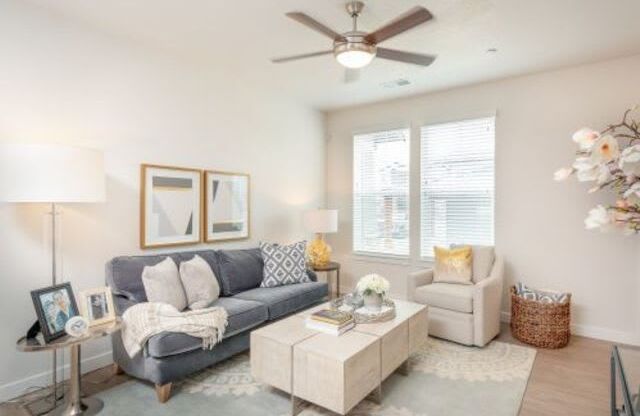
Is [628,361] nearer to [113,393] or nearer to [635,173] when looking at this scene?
[635,173]

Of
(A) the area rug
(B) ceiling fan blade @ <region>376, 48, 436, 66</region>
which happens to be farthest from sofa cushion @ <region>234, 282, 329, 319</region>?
(B) ceiling fan blade @ <region>376, 48, 436, 66</region>

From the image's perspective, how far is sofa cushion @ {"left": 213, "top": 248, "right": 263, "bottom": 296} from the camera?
144 inches

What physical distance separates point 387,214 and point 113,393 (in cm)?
366

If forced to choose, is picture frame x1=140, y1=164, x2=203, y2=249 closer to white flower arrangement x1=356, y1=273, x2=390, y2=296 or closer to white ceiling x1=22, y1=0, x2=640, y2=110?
white ceiling x1=22, y1=0, x2=640, y2=110

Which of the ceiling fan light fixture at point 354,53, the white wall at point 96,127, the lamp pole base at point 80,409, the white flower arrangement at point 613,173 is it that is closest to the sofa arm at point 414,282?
the white wall at point 96,127

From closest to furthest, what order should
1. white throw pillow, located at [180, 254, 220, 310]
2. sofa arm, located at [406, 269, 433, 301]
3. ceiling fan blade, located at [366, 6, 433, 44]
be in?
1. ceiling fan blade, located at [366, 6, 433, 44]
2. white throw pillow, located at [180, 254, 220, 310]
3. sofa arm, located at [406, 269, 433, 301]

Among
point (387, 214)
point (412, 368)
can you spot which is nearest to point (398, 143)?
point (387, 214)

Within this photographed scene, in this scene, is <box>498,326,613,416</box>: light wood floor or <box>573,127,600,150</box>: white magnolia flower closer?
<box>573,127,600,150</box>: white magnolia flower

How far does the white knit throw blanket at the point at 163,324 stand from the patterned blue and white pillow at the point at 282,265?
1135 mm

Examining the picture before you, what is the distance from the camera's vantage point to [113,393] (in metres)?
2.68

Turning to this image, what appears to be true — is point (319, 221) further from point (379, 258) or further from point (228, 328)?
point (228, 328)

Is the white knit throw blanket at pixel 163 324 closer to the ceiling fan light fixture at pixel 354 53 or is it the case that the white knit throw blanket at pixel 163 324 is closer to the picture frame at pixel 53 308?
Answer: the picture frame at pixel 53 308

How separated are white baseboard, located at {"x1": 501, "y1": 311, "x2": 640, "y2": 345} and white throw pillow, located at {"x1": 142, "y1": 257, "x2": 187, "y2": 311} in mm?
3851

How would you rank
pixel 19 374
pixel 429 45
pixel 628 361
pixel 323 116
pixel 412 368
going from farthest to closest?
pixel 323 116 < pixel 429 45 < pixel 412 368 < pixel 19 374 < pixel 628 361
